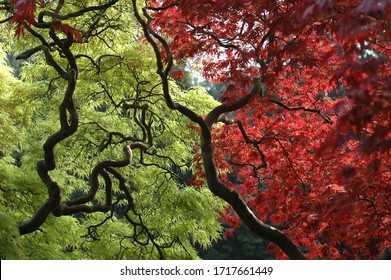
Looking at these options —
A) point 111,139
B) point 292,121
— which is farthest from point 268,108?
point 111,139

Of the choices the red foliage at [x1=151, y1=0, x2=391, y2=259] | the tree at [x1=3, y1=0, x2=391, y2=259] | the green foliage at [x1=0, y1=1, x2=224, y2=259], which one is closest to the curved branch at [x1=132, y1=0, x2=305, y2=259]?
the tree at [x1=3, y1=0, x2=391, y2=259]

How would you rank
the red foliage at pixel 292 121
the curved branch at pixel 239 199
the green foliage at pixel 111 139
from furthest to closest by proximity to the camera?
1. the green foliage at pixel 111 139
2. the curved branch at pixel 239 199
3. the red foliage at pixel 292 121

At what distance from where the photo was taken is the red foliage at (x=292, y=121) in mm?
3727

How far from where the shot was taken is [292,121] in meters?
4.91

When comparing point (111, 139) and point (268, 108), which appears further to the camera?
point (111, 139)

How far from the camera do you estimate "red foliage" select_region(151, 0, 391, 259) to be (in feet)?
12.2

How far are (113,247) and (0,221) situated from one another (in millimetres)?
2574

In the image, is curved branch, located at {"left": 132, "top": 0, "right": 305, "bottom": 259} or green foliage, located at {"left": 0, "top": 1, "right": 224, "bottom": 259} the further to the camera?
green foliage, located at {"left": 0, "top": 1, "right": 224, "bottom": 259}

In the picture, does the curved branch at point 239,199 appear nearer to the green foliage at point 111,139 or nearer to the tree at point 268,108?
the tree at point 268,108

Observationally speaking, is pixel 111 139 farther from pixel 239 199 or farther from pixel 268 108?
pixel 239 199

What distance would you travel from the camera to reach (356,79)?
A: 2.10 m

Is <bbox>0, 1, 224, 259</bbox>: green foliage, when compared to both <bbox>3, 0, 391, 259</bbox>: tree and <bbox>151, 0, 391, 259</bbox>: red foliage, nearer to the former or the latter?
<bbox>3, 0, 391, 259</bbox>: tree

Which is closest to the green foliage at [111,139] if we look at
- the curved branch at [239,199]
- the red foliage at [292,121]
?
the red foliage at [292,121]
